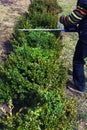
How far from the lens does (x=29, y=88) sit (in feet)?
18.0

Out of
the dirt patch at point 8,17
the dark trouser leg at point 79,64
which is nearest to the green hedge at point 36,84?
the dark trouser leg at point 79,64

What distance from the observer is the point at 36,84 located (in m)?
5.52

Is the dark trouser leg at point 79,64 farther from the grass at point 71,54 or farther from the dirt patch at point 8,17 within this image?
the dirt patch at point 8,17

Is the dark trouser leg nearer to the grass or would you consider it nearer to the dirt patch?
the grass

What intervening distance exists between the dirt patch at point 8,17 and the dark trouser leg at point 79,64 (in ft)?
5.97

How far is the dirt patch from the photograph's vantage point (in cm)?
806

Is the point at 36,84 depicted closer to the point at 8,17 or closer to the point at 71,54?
the point at 71,54

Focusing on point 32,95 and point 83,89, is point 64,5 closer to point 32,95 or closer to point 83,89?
point 83,89

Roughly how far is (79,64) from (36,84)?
111 cm

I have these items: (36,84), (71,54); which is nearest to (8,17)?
(71,54)

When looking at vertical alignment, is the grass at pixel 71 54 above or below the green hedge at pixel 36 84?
below

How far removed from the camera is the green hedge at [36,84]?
14.4 feet

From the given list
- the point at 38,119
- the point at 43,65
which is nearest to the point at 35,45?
the point at 43,65

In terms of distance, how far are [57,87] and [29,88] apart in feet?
1.61
